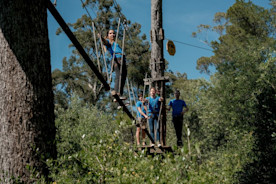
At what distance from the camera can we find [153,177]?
10.2 ft

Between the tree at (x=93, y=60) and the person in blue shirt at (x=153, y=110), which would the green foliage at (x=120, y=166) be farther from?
the tree at (x=93, y=60)

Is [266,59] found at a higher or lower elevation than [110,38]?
higher

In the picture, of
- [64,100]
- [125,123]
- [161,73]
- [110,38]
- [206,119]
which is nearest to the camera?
[125,123]

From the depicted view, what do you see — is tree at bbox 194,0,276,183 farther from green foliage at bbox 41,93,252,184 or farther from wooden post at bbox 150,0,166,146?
green foliage at bbox 41,93,252,184

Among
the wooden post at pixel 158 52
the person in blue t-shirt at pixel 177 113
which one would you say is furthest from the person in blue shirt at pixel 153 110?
the person in blue t-shirt at pixel 177 113

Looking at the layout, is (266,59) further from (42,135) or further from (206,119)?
(42,135)

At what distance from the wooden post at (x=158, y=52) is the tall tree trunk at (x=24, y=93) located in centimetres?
472

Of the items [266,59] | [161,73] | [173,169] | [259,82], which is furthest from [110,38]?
[266,59]

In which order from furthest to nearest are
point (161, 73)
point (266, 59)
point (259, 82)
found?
point (266, 59)
point (259, 82)
point (161, 73)

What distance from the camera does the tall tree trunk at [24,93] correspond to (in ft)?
11.3

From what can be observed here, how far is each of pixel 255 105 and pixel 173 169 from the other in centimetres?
802

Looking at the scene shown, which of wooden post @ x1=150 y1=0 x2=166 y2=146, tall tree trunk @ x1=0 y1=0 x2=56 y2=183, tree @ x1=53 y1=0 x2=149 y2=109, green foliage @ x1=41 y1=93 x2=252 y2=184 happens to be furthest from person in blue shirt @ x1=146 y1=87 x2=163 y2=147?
tree @ x1=53 y1=0 x2=149 y2=109

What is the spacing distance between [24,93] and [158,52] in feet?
17.3

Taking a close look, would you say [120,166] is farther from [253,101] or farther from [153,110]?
[253,101]
